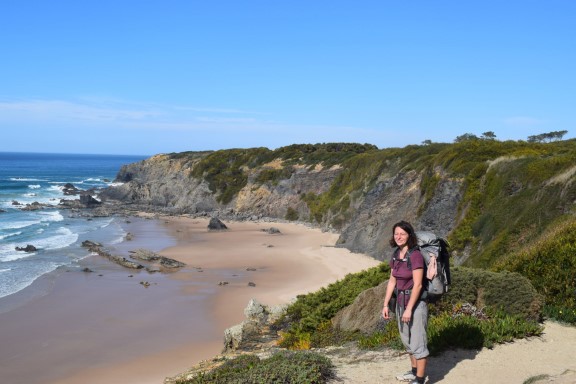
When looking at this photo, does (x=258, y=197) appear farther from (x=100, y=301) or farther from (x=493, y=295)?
(x=493, y=295)

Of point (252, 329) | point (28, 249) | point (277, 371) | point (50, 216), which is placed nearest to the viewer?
point (277, 371)

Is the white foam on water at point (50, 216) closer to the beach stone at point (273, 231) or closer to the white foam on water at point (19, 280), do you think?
the beach stone at point (273, 231)

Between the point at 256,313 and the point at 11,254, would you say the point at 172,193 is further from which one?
the point at 256,313

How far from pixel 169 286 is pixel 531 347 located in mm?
21659

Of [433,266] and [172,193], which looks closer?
[433,266]

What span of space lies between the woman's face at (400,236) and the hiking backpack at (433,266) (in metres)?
0.16

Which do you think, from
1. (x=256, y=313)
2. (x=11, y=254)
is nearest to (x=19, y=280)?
(x=11, y=254)

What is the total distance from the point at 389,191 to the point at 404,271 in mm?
32227

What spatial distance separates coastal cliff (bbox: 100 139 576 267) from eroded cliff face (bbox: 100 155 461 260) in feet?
0.35

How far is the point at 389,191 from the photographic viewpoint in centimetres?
3822

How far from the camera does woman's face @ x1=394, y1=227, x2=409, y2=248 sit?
6609mm

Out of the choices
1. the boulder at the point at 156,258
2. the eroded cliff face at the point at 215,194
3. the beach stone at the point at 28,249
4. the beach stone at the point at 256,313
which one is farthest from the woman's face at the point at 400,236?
the eroded cliff face at the point at 215,194

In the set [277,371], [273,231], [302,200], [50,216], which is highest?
[277,371]

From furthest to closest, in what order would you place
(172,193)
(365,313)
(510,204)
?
(172,193) → (510,204) → (365,313)
